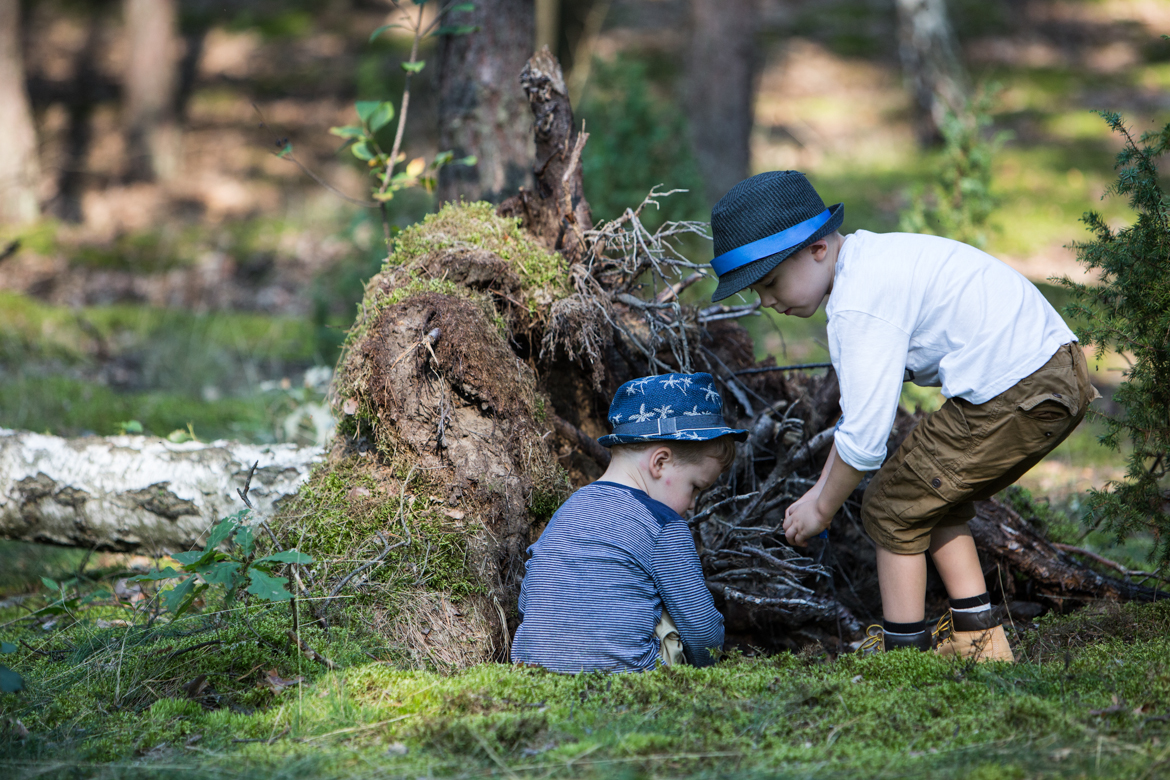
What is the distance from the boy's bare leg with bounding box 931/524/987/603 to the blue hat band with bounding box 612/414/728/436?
1.05m

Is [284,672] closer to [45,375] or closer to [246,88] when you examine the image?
[45,375]

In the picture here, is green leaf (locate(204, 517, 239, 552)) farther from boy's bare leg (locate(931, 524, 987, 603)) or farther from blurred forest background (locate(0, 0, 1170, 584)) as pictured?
boy's bare leg (locate(931, 524, 987, 603))

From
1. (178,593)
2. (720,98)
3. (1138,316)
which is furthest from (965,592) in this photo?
(720,98)

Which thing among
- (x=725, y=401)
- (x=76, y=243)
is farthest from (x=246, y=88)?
(x=725, y=401)

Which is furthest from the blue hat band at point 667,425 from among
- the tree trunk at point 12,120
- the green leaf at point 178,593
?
the tree trunk at point 12,120

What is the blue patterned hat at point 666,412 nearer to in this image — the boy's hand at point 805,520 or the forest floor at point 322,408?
the boy's hand at point 805,520

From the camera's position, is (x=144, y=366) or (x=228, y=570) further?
(x=144, y=366)

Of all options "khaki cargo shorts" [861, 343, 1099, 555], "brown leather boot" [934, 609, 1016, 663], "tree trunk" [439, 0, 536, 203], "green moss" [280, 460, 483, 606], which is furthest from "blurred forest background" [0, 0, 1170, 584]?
"brown leather boot" [934, 609, 1016, 663]

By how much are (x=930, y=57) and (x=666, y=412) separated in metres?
14.7

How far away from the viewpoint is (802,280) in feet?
10.2

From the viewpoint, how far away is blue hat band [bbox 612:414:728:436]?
3.22m

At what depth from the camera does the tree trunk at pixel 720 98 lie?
10469mm

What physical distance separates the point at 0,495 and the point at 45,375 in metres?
3.77

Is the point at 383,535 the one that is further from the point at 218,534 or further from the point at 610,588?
the point at 610,588
